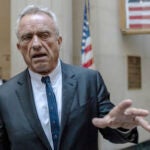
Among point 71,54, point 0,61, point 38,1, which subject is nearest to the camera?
point 38,1

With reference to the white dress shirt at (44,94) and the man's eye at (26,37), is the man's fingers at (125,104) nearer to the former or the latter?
the white dress shirt at (44,94)

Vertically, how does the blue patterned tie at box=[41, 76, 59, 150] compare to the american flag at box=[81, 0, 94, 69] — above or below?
below

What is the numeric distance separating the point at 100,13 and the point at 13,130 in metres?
4.69

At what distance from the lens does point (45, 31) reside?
7.88 ft

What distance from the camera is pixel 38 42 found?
93.3 inches

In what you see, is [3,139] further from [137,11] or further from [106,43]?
[137,11]

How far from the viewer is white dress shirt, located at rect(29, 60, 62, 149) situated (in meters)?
2.34

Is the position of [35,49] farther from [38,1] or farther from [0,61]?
[0,61]

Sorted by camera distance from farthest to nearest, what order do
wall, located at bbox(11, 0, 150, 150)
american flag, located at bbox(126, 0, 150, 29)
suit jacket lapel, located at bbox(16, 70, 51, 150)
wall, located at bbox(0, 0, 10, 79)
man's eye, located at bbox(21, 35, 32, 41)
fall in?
1. wall, located at bbox(0, 0, 10, 79)
2. american flag, located at bbox(126, 0, 150, 29)
3. wall, located at bbox(11, 0, 150, 150)
4. man's eye, located at bbox(21, 35, 32, 41)
5. suit jacket lapel, located at bbox(16, 70, 51, 150)

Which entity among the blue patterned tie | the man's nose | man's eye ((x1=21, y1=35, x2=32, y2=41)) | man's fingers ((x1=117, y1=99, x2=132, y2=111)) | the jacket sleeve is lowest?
the jacket sleeve

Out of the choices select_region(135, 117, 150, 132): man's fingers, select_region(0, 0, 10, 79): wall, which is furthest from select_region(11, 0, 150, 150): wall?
select_region(135, 117, 150, 132): man's fingers

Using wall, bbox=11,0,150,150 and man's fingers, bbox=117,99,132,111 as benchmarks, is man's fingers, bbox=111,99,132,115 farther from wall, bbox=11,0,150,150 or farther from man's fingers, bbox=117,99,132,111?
wall, bbox=11,0,150,150

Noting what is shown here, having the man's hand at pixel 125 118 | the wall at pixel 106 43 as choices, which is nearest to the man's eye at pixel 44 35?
the man's hand at pixel 125 118

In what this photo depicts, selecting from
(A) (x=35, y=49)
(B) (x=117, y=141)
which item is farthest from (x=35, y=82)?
(B) (x=117, y=141)
